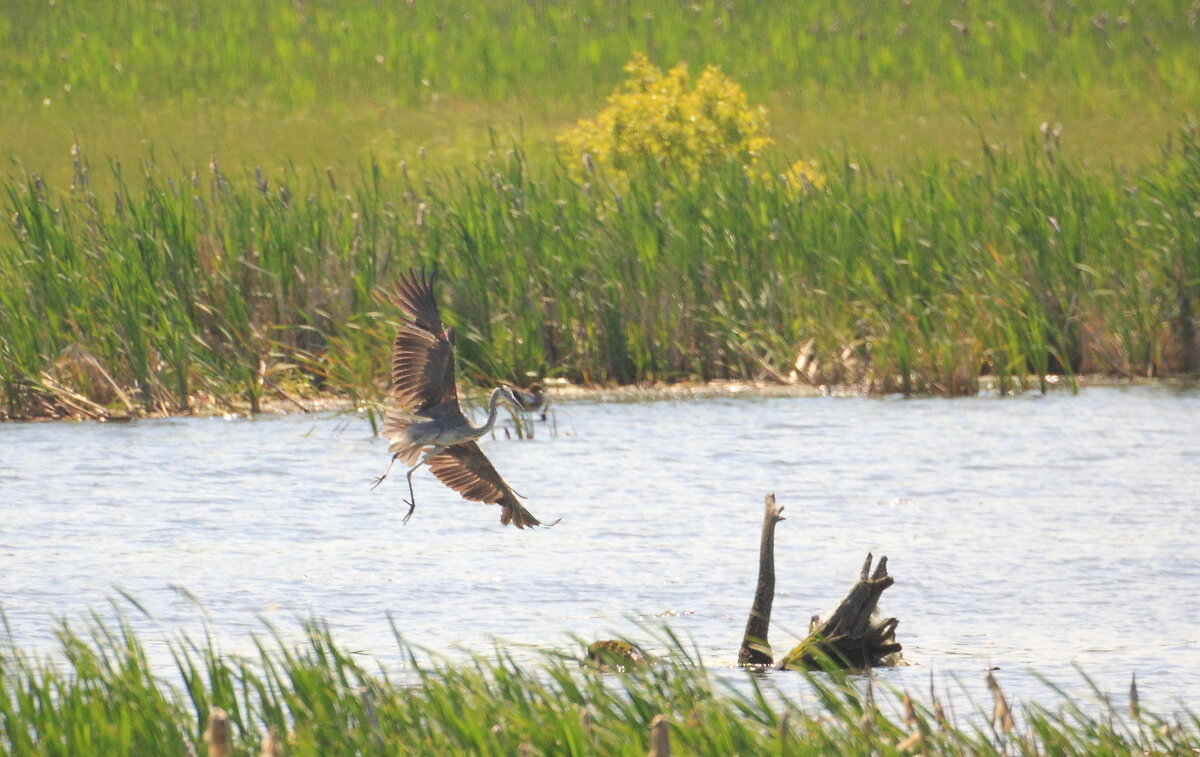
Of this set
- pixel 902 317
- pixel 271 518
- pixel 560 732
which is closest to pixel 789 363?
pixel 902 317

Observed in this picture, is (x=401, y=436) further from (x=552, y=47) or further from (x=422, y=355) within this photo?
(x=552, y=47)

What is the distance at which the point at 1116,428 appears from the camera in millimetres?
12594

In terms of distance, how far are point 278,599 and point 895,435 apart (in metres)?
5.48

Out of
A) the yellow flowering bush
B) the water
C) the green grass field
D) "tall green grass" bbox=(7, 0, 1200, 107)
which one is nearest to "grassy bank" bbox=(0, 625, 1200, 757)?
the water

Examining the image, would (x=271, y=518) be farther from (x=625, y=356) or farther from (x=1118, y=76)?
(x=1118, y=76)

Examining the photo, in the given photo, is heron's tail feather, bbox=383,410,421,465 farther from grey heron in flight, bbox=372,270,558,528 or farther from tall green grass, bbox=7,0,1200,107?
tall green grass, bbox=7,0,1200,107

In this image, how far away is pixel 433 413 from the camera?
6.71 metres

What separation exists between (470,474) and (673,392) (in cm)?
738

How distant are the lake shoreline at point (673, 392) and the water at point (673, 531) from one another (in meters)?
0.19

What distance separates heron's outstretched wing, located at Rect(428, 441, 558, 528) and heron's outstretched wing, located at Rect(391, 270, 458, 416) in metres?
0.18

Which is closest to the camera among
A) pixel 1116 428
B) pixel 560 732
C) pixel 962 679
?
pixel 560 732

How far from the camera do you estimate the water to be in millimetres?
7801

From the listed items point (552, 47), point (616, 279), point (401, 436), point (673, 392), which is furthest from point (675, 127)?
point (552, 47)

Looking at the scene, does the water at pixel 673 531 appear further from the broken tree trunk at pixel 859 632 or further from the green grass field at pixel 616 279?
the green grass field at pixel 616 279
